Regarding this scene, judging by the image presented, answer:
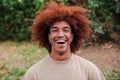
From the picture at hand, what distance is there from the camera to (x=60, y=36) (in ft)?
13.1

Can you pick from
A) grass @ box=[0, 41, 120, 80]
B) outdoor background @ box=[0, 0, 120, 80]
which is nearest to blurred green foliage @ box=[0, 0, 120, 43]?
outdoor background @ box=[0, 0, 120, 80]

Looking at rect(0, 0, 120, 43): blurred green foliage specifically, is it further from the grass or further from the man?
the man

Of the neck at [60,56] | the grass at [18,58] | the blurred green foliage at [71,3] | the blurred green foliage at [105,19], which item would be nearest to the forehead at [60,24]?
the neck at [60,56]

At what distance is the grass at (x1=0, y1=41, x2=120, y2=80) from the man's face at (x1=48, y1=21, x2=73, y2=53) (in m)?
3.08

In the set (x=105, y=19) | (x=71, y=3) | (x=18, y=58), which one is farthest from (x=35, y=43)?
(x=105, y=19)

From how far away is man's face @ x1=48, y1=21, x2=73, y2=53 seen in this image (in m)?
4.01

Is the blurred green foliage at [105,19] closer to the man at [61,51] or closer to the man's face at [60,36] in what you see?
the man at [61,51]

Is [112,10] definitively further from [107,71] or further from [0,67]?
[0,67]

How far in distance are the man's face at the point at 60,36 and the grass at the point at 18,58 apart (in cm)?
308

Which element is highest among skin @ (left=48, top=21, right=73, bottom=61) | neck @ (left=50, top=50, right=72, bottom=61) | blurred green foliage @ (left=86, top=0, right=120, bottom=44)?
skin @ (left=48, top=21, right=73, bottom=61)

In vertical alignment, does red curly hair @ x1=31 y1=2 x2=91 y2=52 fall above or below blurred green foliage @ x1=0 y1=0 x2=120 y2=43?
above

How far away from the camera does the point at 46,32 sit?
427 cm

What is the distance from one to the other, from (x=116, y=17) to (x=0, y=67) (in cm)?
284

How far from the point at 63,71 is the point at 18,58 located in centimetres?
418
